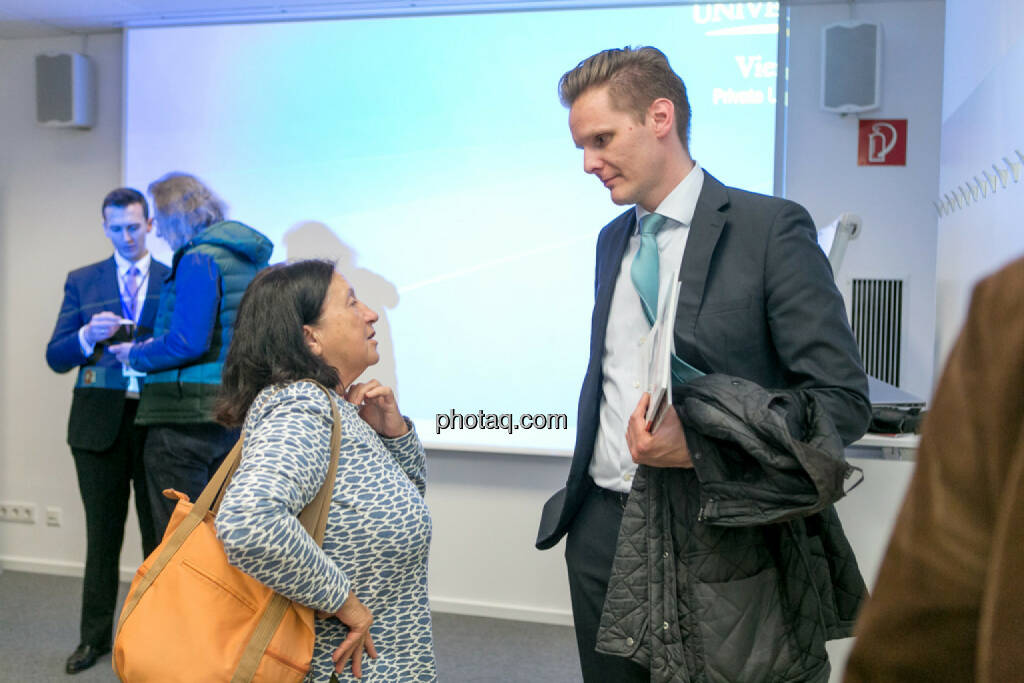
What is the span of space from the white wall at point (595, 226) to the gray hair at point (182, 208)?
1.49 metres

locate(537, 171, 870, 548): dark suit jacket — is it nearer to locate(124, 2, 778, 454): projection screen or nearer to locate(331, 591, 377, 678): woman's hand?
locate(331, 591, 377, 678): woman's hand

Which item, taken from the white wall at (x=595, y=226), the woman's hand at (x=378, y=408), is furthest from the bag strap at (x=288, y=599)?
the white wall at (x=595, y=226)

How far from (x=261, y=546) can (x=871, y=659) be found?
1048mm

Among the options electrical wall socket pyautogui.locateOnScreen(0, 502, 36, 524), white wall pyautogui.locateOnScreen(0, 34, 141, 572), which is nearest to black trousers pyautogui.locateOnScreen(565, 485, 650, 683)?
white wall pyautogui.locateOnScreen(0, 34, 141, 572)

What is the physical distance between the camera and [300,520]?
1468mm

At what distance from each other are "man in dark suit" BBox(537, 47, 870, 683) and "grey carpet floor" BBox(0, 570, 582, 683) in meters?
1.96

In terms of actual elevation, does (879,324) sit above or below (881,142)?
below

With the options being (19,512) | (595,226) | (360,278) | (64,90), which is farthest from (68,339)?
(595,226)

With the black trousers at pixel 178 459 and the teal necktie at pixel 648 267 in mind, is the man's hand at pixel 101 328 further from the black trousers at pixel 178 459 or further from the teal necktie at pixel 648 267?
the teal necktie at pixel 648 267

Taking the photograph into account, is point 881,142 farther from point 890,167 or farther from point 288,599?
point 288,599

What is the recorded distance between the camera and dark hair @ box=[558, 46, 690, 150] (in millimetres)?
1549

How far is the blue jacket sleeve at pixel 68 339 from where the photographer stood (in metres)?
3.43

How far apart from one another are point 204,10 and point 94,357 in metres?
1.77

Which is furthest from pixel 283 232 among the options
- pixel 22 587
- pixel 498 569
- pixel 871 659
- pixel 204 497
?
pixel 871 659
